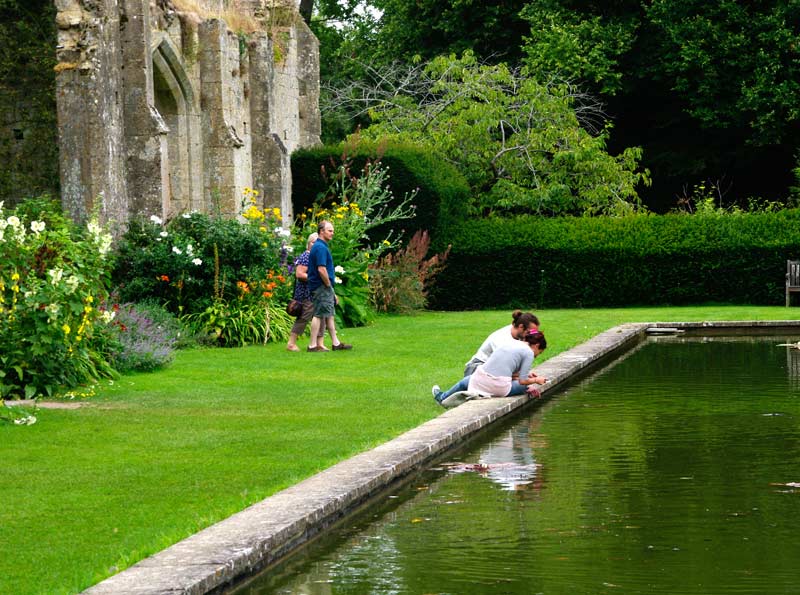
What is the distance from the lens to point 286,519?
639 cm

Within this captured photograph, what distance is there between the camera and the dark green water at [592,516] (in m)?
5.74

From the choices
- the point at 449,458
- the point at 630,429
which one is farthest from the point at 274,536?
the point at 630,429

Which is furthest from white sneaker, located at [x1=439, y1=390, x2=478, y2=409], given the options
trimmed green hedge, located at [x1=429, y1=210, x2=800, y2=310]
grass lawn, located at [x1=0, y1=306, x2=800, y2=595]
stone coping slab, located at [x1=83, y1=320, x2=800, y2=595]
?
trimmed green hedge, located at [x1=429, y1=210, x2=800, y2=310]

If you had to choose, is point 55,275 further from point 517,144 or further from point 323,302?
point 517,144

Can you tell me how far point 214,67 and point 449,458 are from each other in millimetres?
16327

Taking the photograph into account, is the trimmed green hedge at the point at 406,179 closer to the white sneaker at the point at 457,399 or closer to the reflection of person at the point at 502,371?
the reflection of person at the point at 502,371

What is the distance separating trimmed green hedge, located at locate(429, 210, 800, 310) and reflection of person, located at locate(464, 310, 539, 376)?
605 inches

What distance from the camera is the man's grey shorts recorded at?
16062 mm

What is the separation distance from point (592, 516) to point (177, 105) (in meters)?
18.1

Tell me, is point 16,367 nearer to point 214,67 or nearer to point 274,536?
point 274,536

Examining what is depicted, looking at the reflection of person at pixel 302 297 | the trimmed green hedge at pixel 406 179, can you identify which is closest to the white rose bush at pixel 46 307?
the reflection of person at pixel 302 297

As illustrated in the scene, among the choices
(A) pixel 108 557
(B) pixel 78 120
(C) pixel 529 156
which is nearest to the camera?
(A) pixel 108 557

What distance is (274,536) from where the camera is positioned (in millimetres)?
6113

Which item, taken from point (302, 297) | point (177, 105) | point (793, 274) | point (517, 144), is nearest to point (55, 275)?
point (302, 297)
